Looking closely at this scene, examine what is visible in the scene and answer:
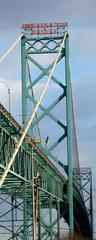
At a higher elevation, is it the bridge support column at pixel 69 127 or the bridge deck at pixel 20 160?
the bridge support column at pixel 69 127

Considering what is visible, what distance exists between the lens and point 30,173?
5694 cm

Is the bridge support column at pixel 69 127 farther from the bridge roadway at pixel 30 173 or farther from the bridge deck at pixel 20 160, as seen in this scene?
the bridge deck at pixel 20 160

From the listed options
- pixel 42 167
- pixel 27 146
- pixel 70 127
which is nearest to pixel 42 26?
pixel 70 127

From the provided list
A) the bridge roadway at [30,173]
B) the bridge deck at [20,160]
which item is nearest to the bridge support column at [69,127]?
the bridge roadway at [30,173]

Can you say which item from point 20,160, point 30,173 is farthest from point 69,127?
point 20,160

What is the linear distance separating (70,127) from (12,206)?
33.1 ft

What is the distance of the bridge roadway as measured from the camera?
44781 mm

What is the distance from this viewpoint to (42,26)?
83.1 m

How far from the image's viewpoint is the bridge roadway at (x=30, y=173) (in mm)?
44781

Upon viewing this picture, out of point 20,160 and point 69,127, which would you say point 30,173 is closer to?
point 20,160

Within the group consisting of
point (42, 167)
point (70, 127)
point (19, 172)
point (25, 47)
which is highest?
point (25, 47)

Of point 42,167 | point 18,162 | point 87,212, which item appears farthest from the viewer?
point 87,212

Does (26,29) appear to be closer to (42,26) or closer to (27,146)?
(42,26)

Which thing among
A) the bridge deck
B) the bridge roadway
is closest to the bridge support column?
the bridge roadway
